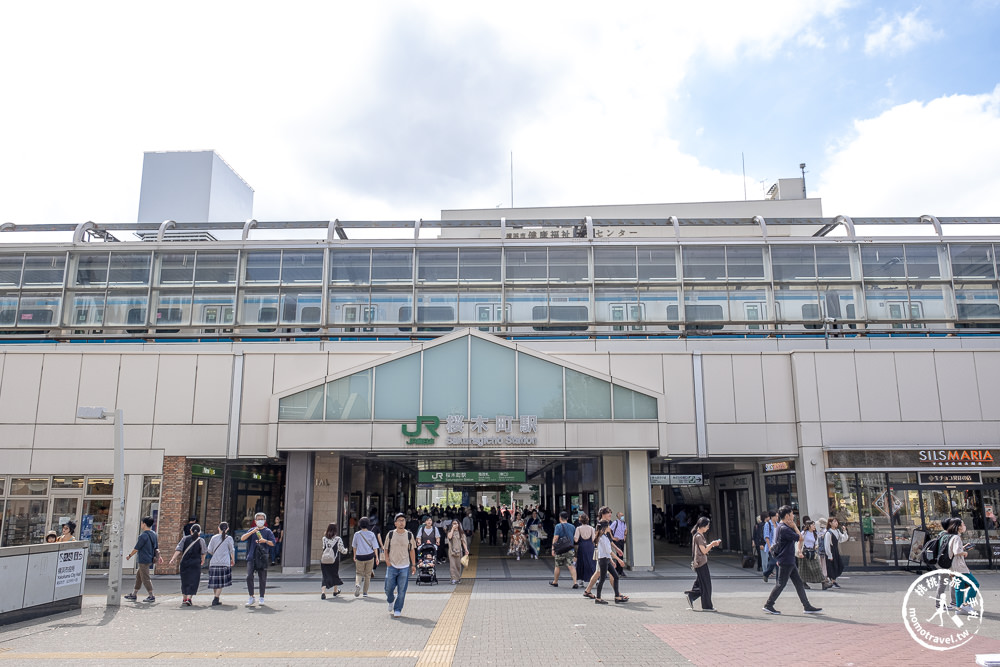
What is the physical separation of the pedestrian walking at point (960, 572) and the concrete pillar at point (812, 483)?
6.33m

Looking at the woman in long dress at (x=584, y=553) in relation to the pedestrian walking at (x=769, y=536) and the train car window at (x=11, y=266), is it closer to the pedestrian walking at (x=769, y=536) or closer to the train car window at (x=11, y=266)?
the pedestrian walking at (x=769, y=536)

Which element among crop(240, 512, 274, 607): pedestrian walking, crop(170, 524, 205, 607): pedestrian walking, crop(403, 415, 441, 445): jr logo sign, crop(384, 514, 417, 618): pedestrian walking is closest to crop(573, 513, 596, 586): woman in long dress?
crop(384, 514, 417, 618): pedestrian walking

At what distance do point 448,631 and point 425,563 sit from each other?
18.9ft

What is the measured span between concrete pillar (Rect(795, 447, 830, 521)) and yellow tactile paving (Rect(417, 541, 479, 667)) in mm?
8591

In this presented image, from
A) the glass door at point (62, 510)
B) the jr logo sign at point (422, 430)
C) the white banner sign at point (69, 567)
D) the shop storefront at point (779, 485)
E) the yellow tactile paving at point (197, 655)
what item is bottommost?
the yellow tactile paving at point (197, 655)

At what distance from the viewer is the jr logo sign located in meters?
18.4

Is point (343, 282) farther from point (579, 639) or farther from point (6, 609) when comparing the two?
point (579, 639)

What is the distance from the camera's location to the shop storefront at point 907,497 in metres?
18.6

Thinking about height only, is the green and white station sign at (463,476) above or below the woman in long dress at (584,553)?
above

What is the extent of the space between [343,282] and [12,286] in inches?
440

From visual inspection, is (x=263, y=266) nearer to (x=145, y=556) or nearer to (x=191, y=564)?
(x=145, y=556)

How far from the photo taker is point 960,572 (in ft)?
38.8

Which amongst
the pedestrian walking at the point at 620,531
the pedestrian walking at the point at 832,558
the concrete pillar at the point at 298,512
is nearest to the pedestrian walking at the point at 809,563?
the pedestrian walking at the point at 832,558

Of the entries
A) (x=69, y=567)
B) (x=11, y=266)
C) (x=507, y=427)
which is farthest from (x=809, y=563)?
(x=11, y=266)
